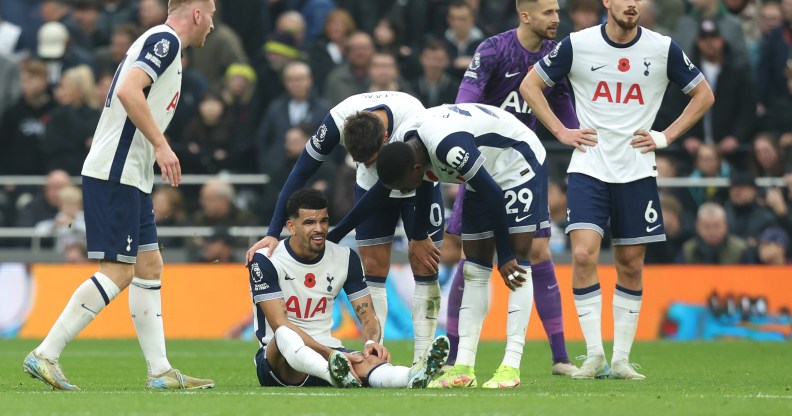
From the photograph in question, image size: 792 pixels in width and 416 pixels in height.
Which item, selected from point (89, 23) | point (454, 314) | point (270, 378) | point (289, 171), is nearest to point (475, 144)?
point (270, 378)

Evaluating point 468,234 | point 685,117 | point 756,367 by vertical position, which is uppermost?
point 685,117

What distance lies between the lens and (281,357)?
9562 millimetres

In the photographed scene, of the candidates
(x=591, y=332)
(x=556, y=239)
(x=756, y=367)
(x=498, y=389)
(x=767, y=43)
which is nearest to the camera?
(x=498, y=389)

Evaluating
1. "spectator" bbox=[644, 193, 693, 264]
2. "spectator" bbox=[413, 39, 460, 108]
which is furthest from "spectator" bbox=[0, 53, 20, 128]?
"spectator" bbox=[644, 193, 693, 264]

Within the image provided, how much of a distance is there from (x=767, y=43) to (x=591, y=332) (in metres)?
9.78

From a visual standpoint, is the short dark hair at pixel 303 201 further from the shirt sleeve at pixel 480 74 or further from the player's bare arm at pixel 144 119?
the shirt sleeve at pixel 480 74

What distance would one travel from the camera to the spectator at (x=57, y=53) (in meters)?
20.5

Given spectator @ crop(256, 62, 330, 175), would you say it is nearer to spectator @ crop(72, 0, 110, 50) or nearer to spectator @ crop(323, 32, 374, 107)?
spectator @ crop(323, 32, 374, 107)

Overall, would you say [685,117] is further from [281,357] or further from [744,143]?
[744,143]

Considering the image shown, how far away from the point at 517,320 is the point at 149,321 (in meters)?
2.47

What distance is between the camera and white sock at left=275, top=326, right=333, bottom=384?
364 inches

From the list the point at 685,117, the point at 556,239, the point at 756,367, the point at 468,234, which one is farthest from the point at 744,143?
the point at 468,234

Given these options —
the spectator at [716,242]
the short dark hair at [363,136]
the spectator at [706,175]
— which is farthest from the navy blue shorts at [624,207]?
the spectator at [706,175]

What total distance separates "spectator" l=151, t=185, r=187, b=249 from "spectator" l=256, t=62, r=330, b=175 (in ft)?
3.94
